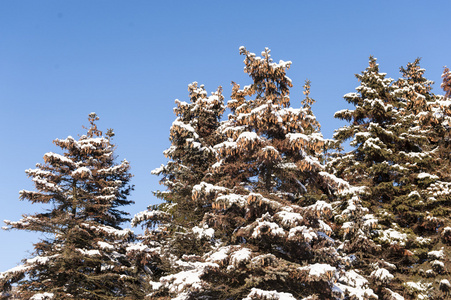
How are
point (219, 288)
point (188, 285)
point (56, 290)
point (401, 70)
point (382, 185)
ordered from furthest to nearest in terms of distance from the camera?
1. point (401, 70)
2. point (382, 185)
3. point (56, 290)
4. point (219, 288)
5. point (188, 285)

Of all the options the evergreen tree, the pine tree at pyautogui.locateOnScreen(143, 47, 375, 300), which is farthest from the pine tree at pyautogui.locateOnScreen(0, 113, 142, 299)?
the evergreen tree

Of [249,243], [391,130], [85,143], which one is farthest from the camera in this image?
[85,143]

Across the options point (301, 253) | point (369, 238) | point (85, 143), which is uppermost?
point (85, 143)

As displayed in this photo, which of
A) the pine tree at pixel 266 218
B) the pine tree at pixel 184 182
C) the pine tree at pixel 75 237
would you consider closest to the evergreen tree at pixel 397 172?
the pine tree at pixel 266 218

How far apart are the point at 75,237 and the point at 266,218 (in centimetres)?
1301

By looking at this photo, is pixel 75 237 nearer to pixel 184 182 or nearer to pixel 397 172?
pixel 184 182

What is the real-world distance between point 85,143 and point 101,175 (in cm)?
239

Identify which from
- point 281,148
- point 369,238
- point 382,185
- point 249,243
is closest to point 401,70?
point 382,185

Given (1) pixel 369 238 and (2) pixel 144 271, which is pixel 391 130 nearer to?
(1) pixel 369 238

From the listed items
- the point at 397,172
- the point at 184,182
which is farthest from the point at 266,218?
the point at 397,172

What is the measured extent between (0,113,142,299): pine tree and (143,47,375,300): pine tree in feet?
21.6

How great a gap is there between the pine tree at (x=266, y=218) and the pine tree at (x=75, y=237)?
658cm

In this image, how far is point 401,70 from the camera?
34.1 metres

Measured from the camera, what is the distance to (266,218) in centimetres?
1344
